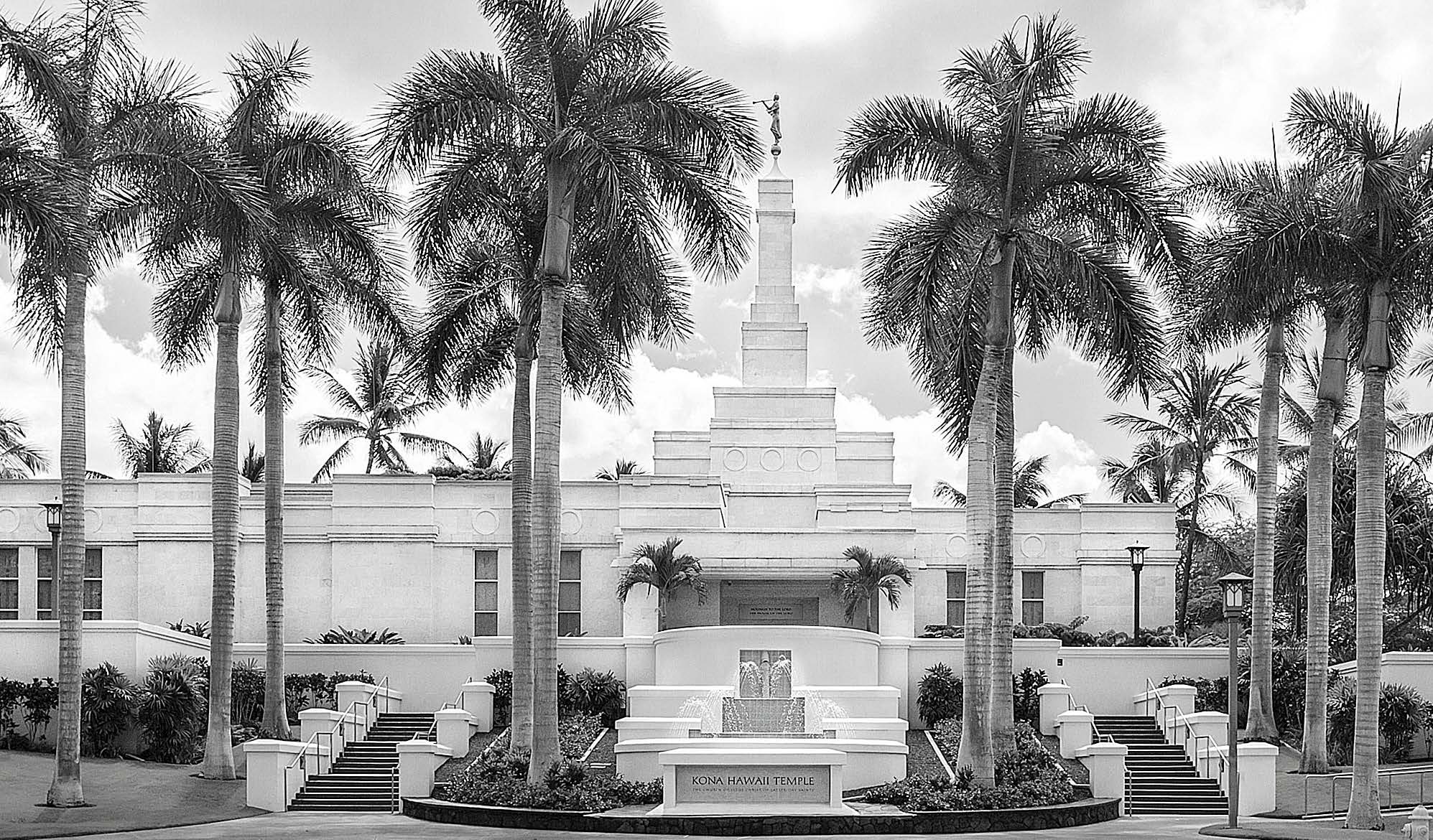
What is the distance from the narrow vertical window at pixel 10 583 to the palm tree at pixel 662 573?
49.4 ft

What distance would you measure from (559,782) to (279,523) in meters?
9.56

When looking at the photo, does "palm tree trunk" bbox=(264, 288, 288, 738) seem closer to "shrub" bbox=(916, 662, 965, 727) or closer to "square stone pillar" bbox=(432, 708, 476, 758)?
"square stone pillar" bbox=(432, 708, 476, 758)

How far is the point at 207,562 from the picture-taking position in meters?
40.6

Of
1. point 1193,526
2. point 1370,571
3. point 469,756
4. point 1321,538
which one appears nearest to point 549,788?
point 469,756

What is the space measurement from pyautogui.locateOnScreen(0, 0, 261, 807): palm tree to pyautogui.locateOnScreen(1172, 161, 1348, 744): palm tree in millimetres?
15145

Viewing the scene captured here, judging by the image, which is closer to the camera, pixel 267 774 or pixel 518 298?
pixel 267 774

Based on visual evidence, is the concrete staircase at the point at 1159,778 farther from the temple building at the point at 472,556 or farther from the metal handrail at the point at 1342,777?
the temple building at the point at 472,556

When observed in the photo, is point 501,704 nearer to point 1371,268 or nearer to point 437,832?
point 437,832

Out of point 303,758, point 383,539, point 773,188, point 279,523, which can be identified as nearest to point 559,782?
point 303,758

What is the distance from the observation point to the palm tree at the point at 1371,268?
78.1 feet

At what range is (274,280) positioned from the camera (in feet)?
100

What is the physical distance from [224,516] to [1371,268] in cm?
1919

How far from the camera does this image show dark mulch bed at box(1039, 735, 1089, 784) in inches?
1142

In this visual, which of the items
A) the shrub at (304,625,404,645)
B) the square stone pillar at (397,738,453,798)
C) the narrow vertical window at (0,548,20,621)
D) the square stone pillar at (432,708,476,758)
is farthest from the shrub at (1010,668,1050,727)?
the narrow vertical window at (0,548,20,621)
